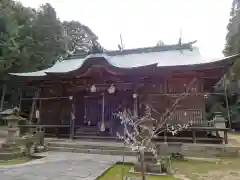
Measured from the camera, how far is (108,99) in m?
11.6

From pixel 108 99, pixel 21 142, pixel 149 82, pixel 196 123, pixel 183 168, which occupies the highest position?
pixel 149 82

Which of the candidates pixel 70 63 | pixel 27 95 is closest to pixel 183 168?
pixel 70 63

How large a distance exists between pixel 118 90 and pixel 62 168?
5.83 m

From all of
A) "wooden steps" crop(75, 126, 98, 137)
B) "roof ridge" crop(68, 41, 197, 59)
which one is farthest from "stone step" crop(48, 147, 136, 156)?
A: "roof ridge" crop(68, 41, 197, 59)

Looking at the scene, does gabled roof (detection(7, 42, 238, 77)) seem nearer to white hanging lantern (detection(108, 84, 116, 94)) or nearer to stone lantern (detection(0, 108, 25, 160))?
white hanging lantern (detection(108, 84, 116, 94))

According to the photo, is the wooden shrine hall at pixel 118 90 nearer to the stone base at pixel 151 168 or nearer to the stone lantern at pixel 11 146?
the stone lantern at pixel 11 146

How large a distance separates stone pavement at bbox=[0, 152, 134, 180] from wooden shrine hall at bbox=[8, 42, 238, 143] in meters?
3.10

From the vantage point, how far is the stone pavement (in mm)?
5187

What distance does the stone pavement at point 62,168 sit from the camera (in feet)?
17.0

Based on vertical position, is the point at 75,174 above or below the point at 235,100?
below

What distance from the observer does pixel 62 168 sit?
5930 millimetres

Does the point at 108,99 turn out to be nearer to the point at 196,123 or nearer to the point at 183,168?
the point at 196,123

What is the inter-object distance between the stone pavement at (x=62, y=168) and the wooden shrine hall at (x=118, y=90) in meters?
3.10

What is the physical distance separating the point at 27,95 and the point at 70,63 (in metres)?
10.5
